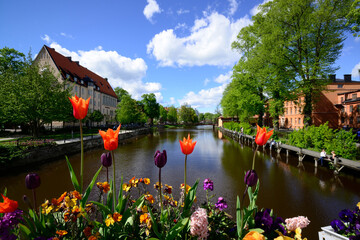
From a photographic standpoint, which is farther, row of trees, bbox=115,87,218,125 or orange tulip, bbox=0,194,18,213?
row of trees, bbox=115,87,218,125

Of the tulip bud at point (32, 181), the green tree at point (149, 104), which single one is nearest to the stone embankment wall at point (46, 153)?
the tulip bud at point (32, 181)

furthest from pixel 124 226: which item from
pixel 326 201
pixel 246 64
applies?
pixel 246 64

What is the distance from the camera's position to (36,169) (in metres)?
12.6

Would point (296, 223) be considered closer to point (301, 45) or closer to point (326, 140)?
point (326, 140)

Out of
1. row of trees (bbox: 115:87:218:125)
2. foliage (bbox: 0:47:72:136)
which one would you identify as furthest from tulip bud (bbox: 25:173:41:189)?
row of trees (bbox: 115:87:218:125)

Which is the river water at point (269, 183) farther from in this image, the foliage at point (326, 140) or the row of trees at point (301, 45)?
the row of trees at point (301, 45)

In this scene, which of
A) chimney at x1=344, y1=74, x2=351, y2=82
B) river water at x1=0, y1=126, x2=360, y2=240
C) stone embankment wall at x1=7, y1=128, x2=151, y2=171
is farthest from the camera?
chimney at x1=344, y1=74, x2=351, y2=82

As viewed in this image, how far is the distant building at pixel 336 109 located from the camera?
32531mm

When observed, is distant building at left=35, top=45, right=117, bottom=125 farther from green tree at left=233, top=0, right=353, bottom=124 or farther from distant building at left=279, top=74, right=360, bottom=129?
distant building at left=279, top=74, right=360, bottom=129

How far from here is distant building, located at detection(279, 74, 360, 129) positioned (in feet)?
107

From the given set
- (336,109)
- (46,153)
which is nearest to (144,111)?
(46,153)

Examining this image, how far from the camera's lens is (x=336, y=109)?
3738 cm

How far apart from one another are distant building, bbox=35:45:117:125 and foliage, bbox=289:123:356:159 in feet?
108

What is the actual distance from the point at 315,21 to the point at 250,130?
1876 centimetres
